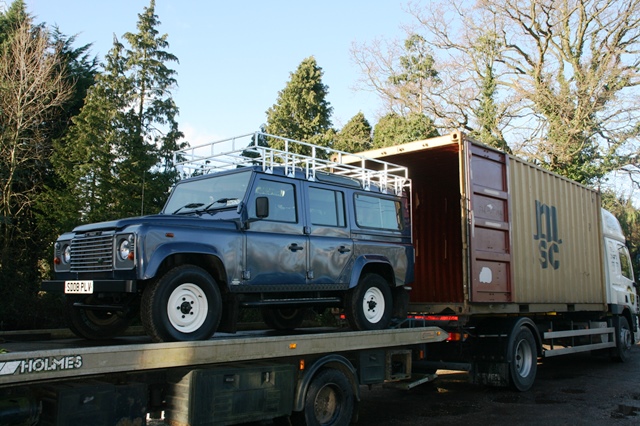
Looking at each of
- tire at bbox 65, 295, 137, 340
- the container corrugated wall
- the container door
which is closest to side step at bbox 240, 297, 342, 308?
tire at bbox 65, 295, 137, 340

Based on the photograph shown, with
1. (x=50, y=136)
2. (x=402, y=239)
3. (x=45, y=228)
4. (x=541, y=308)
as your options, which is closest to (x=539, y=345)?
(x=541, y=308)

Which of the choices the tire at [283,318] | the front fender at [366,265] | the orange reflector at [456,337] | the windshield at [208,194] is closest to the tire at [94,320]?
the windshield at [208,194]

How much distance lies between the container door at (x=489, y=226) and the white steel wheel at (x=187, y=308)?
4305 mm

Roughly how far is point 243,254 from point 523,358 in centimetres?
596

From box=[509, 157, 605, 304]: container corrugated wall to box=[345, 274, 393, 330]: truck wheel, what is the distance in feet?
8.88

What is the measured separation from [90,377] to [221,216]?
2.27 metres

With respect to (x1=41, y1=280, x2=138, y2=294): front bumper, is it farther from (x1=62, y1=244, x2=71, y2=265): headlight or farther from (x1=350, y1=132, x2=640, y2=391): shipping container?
(x1=350, y1=132, x2=640, y2=391): shipping container

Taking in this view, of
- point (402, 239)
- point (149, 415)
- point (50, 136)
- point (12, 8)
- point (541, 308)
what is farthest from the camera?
point (12, 8)

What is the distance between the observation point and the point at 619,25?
2327 cm

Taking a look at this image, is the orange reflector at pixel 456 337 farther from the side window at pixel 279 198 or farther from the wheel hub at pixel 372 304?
the side window at pixel 279 198

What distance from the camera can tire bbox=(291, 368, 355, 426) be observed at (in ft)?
19.8

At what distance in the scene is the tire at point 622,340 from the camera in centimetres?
1312

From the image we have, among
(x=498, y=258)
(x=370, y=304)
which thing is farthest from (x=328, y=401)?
(x=498, y=258)

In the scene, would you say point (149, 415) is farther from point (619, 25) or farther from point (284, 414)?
point (619, 25)
